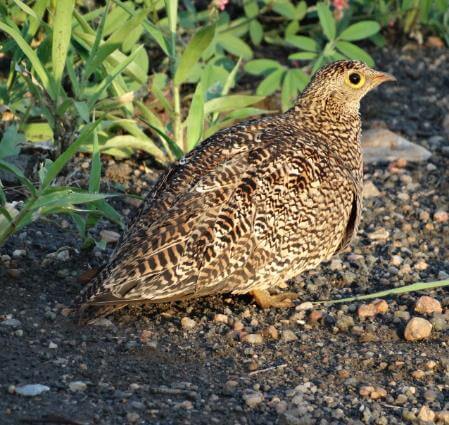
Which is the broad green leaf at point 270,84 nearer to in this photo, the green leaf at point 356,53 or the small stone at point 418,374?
the green leaf at point 356,53

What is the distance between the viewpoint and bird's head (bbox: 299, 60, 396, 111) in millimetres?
6102

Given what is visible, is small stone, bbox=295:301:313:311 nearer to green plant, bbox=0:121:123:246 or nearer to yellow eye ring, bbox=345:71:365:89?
green plant, bbox=0:121:123:246

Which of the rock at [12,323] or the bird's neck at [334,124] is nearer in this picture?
the rock at [12,323]

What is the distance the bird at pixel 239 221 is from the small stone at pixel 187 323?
19 cm

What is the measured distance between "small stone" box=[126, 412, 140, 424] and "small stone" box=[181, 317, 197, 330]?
101cm

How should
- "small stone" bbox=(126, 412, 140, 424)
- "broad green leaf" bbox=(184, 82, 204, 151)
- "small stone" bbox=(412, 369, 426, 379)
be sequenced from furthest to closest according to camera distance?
"broad green leaf" bbox=(184, 82, 204, 151)
"small stone" bbox=(412, 369, 426, 379)
"small stone" bbox=(126, 412, 140, 424)

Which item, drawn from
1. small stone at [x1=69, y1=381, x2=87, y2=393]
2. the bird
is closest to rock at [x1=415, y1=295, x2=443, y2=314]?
the bird

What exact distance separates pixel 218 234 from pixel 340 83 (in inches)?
59.6

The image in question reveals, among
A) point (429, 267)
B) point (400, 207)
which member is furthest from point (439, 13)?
point (429, 267)

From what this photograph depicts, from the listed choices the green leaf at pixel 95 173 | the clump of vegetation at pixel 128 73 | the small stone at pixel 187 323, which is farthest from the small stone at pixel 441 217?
the green leaf at pixel 95 173

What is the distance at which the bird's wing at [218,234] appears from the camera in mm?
4941

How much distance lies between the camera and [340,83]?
612 centimetres

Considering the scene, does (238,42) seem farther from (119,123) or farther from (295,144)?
(295,144)

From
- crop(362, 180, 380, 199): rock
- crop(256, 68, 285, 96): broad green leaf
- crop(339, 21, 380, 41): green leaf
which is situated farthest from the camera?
crop(339, 21, 380, 41): green leaf
